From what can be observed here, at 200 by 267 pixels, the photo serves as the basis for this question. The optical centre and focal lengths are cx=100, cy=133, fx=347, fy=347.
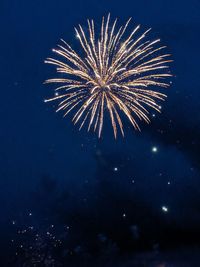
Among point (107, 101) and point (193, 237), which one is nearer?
point (107, 101)

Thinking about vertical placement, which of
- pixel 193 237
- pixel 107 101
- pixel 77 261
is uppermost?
pixel 193 237

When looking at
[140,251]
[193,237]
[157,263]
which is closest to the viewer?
[157,263]

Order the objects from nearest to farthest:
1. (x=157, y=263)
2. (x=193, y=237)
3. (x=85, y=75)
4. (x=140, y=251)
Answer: (x=85, y=75)
(x=157, y=263)
(x=193, y=237)
(x=140, y=251)

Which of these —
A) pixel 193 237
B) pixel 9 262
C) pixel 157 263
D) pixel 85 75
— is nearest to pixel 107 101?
pixel 85 75

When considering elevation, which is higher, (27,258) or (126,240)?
(126,240)

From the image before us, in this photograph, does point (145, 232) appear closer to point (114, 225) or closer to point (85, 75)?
point (114, 225)

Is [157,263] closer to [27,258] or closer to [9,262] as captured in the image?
[27,258]

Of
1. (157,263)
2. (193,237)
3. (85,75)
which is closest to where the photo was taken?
(85,75)

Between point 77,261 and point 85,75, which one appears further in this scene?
point 77,261

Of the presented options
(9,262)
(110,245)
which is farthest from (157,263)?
(9,262)
